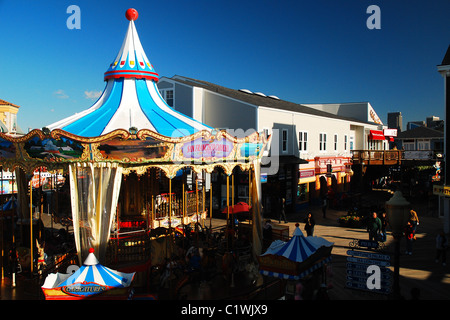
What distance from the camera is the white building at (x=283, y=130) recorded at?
21.9 meters

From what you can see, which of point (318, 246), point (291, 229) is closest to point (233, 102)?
point (291, 229)

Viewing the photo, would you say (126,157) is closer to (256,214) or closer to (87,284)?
(87,284)

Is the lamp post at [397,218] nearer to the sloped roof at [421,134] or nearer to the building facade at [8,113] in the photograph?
the building facade at [8,113]

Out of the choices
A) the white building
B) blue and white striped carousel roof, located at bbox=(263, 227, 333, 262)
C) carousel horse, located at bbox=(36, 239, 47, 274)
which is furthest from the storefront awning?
carousel horse, located at bbox=(36, 239, 47, 274)

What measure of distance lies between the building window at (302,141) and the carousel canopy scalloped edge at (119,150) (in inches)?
552

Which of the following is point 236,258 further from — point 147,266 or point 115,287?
point 115,287

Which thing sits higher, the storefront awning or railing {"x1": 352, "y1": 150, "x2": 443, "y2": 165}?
the storefront awning

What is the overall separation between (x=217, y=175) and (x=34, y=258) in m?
12.8

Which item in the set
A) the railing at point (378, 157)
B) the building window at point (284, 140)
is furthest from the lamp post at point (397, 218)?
the railing at point (378, 157)

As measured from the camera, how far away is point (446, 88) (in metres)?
18.0

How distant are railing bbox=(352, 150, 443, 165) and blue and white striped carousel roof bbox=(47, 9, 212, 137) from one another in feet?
72.9

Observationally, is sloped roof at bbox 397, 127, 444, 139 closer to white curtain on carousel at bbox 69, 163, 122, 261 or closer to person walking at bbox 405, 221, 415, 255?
person walking at bbox 405, 221, 415, 255

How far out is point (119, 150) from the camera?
408 inches

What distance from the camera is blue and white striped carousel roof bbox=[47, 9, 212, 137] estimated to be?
11.8 meters
